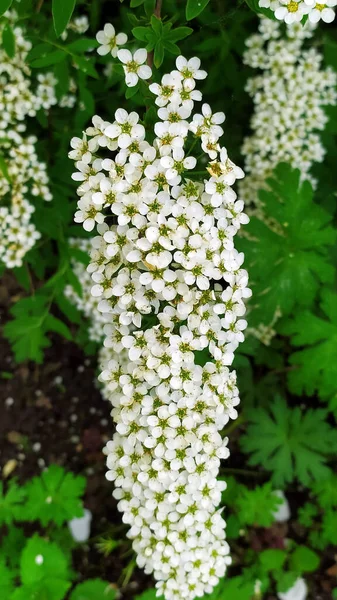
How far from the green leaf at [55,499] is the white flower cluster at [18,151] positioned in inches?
46.9

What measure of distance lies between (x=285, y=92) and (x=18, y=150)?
4.00 ft

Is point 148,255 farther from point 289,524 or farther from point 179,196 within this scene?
point 289,524

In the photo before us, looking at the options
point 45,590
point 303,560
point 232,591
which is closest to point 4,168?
point 45,590

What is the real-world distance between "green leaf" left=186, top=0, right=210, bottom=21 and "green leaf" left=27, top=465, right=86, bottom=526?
7.52 ft

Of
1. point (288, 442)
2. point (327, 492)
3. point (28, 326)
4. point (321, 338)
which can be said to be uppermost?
point (321, 338)

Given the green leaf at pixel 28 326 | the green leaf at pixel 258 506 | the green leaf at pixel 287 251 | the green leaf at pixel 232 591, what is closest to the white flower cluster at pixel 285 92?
the green leaf at pixel 287 251

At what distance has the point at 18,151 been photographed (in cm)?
244

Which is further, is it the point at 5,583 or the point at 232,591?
the point at 232,591

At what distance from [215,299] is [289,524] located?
2423 mm

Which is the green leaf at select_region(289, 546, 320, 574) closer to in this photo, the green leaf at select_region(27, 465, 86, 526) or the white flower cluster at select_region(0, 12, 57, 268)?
the green leaf at select_region(27, 465, 86, 526)

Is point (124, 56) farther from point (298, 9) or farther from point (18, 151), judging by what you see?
point (18, 151)

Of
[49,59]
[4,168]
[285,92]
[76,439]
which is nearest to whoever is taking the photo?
[49,59]

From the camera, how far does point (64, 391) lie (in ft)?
12.5

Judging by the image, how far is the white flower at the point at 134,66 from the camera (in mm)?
1688
